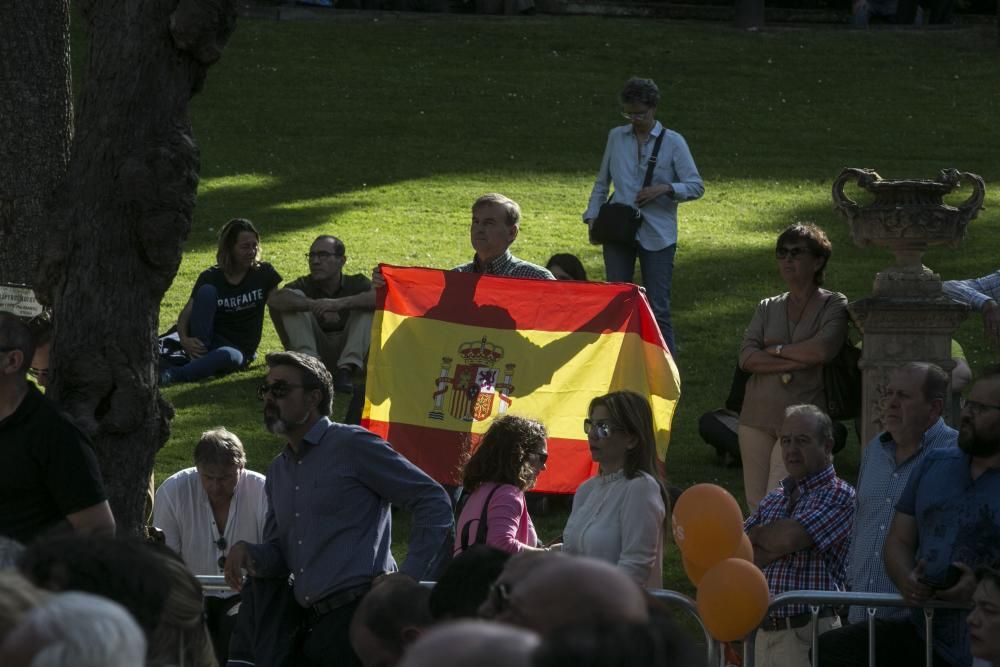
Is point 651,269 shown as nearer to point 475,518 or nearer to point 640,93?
point 640,93

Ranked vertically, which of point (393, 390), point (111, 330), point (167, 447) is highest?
point (111, 330)

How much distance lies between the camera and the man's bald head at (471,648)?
2.91m

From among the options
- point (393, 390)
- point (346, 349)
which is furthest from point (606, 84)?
point (393, 390)

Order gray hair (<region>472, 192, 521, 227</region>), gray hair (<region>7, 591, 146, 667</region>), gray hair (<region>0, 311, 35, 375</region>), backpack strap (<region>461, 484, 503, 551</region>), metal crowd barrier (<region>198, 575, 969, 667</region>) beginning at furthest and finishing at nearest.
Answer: gray hair (<region>472, 192, 521, 227</region>)
backpack strap (<region>461, 484, 503, 551</region>)
metal crowd barrier (<region>198, 575, 969, 667</region>)
gray hair (<region>0, 311, 35, 375</region>)
gray hair (<region>7, 591, 146, 667</region>)

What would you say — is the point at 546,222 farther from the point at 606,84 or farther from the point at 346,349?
the point at 606,84

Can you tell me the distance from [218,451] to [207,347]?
218 inches

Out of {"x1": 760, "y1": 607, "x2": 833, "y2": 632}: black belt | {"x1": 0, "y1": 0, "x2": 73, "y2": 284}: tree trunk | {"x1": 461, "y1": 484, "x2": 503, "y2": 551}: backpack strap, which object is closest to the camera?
{"x1": 760, "y1": 607, "x2": 833, "y2": 632}: black belt

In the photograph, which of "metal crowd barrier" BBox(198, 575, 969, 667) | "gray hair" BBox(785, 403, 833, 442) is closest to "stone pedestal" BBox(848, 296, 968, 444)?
"gray hair" BBox(785, 403, 833, 442)

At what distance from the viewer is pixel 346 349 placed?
13.9 metres

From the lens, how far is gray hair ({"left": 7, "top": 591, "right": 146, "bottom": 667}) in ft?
11.1

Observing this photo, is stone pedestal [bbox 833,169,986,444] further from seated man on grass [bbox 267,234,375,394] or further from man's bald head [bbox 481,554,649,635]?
man's bald head [bbox 481,554,649,635]

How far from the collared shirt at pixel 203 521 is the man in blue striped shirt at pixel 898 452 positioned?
314cm

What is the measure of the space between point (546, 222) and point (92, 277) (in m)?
13.3

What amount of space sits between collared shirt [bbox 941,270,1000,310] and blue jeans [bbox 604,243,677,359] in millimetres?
3544
